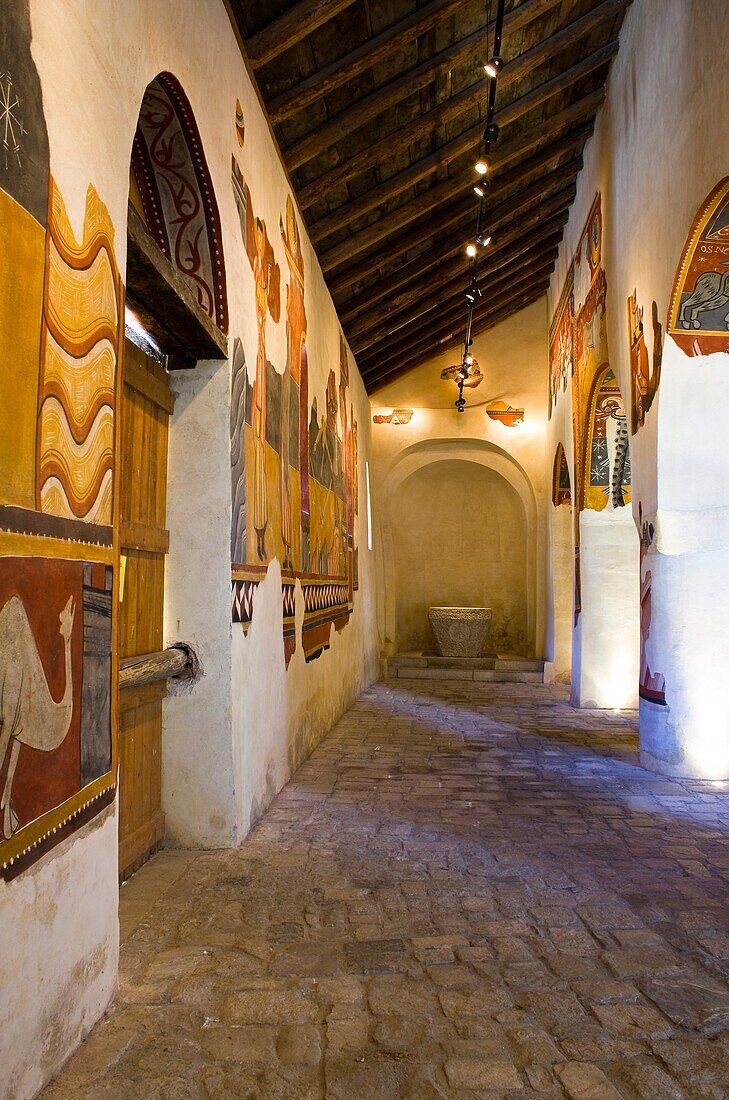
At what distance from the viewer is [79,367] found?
2.25 meters

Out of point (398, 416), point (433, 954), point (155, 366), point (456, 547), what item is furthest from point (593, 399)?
point (433, 954)

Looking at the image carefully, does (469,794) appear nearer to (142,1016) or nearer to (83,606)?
(142,1016)

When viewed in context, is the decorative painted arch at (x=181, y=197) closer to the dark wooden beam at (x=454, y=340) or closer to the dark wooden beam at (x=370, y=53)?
the dark wooden beam at (x=370, y=53)

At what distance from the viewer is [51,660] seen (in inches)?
81.5

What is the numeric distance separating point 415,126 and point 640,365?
8.65 ft

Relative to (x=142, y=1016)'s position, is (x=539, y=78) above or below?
above

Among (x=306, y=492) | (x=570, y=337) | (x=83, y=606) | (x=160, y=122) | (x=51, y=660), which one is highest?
(x=570, y=337)

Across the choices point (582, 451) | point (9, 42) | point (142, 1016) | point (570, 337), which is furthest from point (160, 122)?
point (570, 337)

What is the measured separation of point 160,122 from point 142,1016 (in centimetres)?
371

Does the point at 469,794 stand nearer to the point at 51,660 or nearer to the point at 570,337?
the point at 51,660

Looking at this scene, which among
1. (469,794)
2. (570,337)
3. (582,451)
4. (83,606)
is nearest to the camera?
(83,606)

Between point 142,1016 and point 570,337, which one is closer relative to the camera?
point 142,1016

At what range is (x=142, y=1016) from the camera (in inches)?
91.8

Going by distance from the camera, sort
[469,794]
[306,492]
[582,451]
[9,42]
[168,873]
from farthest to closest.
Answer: [582,451] → [306,492] → [469,794] → [168,873] → [9,42]
